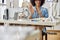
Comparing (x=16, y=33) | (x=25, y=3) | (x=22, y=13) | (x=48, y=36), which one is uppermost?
(x=25, y=3)

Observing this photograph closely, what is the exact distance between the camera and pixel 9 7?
1532 millimetres

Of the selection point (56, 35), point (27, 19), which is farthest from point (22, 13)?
point (56, 35)

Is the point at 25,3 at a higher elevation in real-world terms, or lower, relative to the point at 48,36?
higher

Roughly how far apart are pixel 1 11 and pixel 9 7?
12 centimetres

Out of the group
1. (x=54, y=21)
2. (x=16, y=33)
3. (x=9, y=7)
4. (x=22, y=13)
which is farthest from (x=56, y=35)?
(x=16, y=33)

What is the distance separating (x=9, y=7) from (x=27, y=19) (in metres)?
0.26

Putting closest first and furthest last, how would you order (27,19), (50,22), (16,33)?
(16,33), (50,22), (27,19)

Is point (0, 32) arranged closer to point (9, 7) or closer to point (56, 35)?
point (9, 7)

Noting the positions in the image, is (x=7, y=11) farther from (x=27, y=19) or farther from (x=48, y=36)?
(x=48, y=36)

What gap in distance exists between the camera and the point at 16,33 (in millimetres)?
939

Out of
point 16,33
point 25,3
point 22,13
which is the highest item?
point 25,3

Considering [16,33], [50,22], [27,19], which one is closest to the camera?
[16,33]

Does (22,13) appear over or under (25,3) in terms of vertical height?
under

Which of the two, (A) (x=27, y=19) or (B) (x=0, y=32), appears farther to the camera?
(A) (x=27, y=19)
